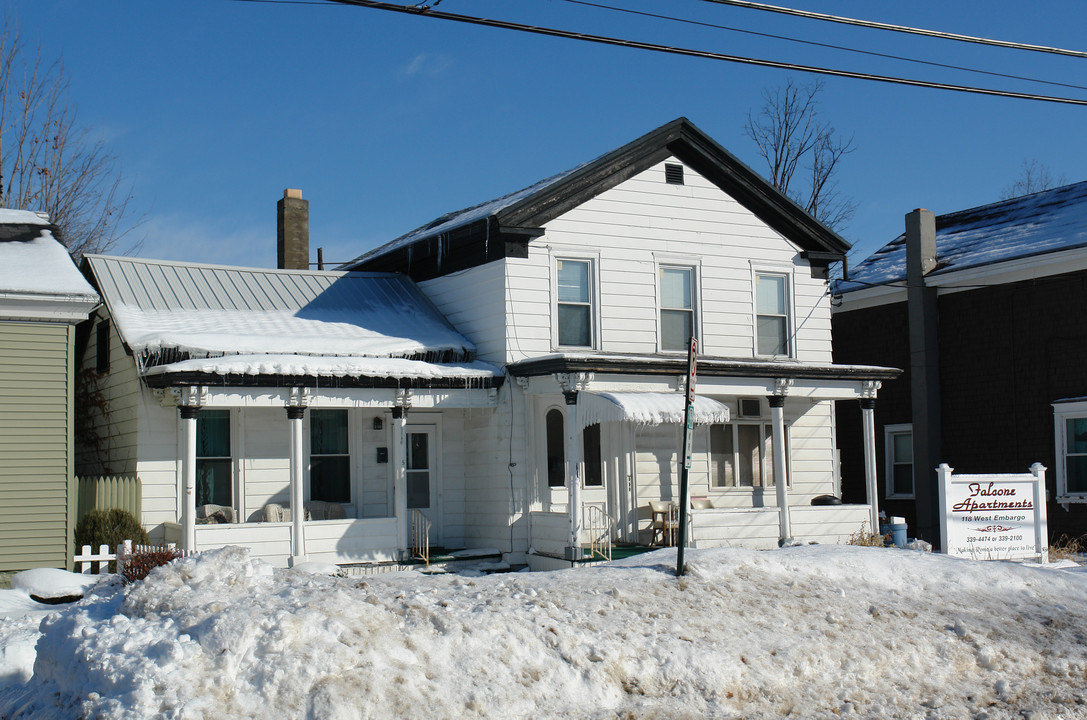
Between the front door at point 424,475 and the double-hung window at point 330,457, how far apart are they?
3.41 feet

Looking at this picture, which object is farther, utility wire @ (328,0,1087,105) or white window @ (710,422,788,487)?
white window @ (710,422,788,487)

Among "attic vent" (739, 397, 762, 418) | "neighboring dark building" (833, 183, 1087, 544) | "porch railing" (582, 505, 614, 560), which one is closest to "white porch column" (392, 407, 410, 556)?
"porch railing" (582, 505, 614, 560)

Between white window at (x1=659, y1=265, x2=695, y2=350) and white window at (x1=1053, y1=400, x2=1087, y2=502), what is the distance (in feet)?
24.3

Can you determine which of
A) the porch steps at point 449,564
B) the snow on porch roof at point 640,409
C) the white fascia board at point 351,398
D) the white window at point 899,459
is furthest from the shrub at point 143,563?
the white window at point 899,459

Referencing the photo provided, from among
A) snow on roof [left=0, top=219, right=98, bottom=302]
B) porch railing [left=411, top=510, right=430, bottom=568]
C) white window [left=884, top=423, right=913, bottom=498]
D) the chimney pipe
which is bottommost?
porch railing [left=411, top=510, right=430, bottom=568]

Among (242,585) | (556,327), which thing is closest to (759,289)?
(556,327)

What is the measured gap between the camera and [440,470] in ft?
59.4

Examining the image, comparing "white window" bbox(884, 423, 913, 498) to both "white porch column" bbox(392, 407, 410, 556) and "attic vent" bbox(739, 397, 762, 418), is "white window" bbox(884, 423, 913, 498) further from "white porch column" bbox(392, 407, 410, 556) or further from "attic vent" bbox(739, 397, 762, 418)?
"white porch column" bbox(392, 407, 410, 556)

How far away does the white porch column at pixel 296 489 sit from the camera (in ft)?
50.6

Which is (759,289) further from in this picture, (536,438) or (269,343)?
(269,343)

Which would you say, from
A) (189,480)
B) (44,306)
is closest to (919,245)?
(189,480)

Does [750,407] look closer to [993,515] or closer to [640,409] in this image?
[640,409]

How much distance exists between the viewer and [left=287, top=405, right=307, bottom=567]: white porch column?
1541 centimetres

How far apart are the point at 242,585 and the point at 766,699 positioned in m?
4.08
